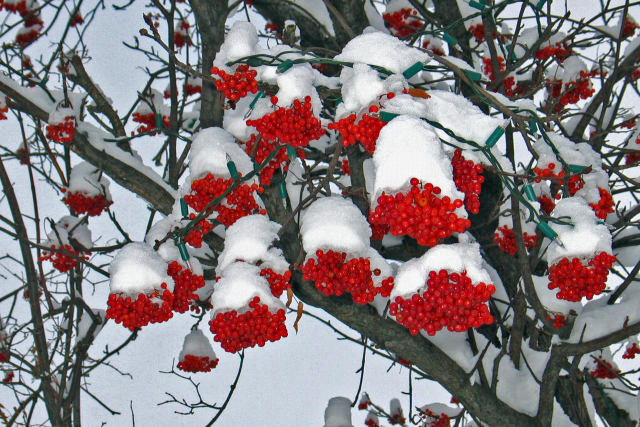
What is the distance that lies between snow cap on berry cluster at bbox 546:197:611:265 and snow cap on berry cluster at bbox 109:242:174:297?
166cm

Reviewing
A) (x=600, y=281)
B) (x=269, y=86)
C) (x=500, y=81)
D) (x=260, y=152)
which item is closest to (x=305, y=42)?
(x=500, y=81)

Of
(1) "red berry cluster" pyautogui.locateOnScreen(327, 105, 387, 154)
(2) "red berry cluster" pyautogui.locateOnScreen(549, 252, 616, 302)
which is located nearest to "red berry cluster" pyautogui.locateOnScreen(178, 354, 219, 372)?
(2) "red berry cluster" pyautogui.locateOnScreen(549, 252, 616, 302)

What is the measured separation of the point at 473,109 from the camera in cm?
154

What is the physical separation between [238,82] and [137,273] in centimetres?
101

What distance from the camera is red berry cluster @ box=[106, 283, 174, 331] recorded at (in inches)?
86.0

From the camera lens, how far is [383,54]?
5.06 ft

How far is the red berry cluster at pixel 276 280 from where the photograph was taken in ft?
6.76

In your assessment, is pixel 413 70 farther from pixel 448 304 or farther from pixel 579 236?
pixel 579 236

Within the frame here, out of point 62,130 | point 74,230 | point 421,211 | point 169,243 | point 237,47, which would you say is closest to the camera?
point 421,211

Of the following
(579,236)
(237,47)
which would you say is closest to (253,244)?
(237,47)

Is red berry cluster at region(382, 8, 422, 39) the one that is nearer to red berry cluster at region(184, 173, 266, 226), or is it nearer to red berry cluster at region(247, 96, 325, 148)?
red berry cluster at region(184, 173, 266, 226)

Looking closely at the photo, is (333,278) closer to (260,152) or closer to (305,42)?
(260,152)

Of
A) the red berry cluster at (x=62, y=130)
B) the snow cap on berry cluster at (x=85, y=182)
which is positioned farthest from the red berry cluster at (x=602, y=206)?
the snow cap on berry cluster at (x=85, y=182)

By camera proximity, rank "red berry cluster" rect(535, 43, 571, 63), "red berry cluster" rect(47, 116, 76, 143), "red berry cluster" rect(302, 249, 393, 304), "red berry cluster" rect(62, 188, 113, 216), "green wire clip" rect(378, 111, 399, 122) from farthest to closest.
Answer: "red berry cluster" rect(62, 188, 113, 216), "red berry cluster" rect(535, 43, 571, 63), "red berry cluster" rect(47, 116, 76, 143), "red berry cluster" rect(302, 249, 393, 304), "green wire clip" rect(378, 111, 399, 122)
